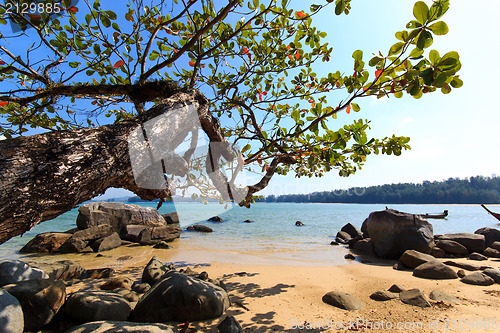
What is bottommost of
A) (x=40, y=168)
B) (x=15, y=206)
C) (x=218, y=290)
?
(x=218, y=290)

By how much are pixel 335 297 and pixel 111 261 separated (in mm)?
7369

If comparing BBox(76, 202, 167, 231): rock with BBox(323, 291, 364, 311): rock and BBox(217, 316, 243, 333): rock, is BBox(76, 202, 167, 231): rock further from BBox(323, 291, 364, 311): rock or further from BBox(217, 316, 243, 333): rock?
BBox(323, 291, 364, 311): rock

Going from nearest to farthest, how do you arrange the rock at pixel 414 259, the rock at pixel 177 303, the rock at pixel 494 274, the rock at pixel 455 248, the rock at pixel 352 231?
the rock at pixel 177 303 < the rock at pixel 494 274 < the rock at pixel 414 259 < the rock at pixel 455 248 < the rock at pixel 352 231

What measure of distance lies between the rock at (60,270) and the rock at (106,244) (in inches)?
166

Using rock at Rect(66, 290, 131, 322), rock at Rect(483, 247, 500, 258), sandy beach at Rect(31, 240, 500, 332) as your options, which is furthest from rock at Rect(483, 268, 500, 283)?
rock at Rect(66, 290, 131, 322)

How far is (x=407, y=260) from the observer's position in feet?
23.5

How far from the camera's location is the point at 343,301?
394cm

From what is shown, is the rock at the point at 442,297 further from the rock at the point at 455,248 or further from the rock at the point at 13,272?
the rock at the point at 13,272

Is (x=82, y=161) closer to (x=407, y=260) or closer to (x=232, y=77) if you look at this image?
(x=232, y=77)

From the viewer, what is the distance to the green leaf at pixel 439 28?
4.67 feet

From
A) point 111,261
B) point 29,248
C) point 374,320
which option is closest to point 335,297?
point 374,320

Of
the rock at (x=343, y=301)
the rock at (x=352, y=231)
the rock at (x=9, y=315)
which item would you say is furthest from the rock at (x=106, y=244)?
→ the rock at (x=352, y=231)

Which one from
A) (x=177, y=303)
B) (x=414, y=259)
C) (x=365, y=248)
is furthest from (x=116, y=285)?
(x=365, y=248)

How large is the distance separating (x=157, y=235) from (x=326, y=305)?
1001 cm
